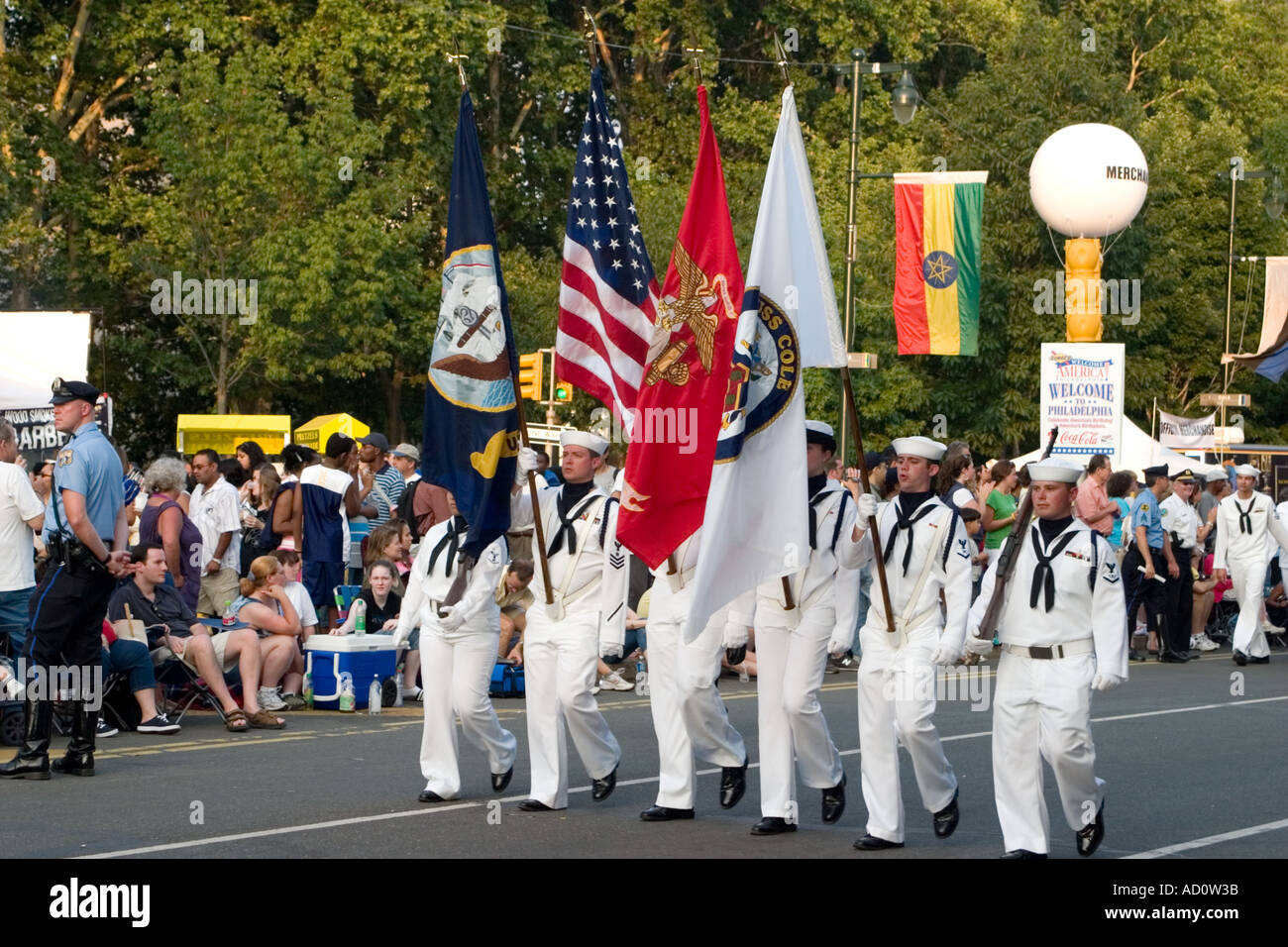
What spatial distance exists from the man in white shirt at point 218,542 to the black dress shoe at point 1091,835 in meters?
8.79

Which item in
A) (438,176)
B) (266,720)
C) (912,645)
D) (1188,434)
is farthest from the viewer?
(438,176)

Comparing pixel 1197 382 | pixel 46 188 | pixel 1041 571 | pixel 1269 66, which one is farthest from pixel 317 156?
pixel 1269 66

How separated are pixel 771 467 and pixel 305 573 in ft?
25.7

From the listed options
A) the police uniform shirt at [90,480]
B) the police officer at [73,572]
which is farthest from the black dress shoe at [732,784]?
the police uniform shirt at [90,480]

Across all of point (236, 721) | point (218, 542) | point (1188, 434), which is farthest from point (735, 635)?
point (1188, 434)

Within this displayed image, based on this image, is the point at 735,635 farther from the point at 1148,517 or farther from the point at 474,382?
the point at 1148,517

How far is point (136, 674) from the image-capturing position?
13.8 meters

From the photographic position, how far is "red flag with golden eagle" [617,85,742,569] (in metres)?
10.6

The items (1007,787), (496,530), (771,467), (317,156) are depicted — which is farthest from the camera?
(317,156)

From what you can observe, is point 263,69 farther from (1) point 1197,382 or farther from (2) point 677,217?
(1) point 1197,382

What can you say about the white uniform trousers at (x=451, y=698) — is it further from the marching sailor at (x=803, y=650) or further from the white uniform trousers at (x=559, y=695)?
the marching sailor at (x=803, y=650)

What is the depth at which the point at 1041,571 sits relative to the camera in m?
9.03

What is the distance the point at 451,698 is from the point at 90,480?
2598 mm

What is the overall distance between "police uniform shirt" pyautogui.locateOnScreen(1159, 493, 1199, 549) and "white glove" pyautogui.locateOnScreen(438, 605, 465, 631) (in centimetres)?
1263
